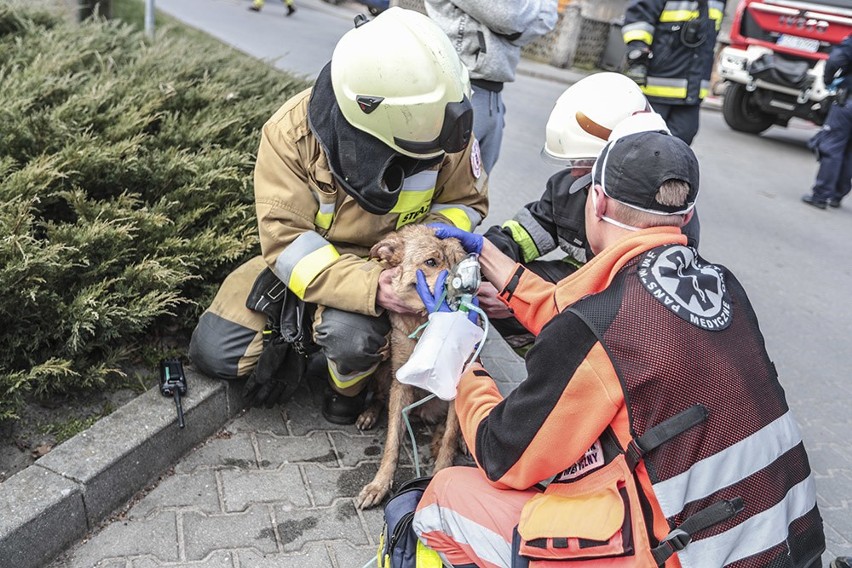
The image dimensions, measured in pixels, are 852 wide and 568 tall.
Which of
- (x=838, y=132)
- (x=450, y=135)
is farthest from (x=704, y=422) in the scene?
(x=838, y=132)

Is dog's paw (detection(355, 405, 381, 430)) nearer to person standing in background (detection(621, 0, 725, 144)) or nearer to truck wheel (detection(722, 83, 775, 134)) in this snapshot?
person standing in background (detection(621, 0, 725, 144))

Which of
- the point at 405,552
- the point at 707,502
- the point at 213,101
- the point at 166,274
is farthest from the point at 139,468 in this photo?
the point at 213,101

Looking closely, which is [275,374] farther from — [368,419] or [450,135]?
[450,135]

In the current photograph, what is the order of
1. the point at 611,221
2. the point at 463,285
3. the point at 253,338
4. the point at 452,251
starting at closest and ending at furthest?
the point at 611,221
the point at 463,285
the point at 452,251
the point at 253,338

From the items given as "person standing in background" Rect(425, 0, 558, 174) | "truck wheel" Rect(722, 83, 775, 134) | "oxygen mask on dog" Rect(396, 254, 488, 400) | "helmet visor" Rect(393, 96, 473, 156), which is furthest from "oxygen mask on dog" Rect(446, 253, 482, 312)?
"truck wheel" Rect(722, 83, 775, 134)

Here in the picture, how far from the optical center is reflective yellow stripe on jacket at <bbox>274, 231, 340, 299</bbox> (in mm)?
2912

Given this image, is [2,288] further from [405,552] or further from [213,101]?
[213,101]

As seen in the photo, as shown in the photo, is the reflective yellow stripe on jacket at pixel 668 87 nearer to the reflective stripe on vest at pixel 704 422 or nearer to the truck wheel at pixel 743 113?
the reflective stripe on vest at pixel 704 422

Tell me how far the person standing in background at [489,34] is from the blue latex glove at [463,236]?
128cm

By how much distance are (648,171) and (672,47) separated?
446 centimetres

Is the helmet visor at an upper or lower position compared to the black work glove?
upper

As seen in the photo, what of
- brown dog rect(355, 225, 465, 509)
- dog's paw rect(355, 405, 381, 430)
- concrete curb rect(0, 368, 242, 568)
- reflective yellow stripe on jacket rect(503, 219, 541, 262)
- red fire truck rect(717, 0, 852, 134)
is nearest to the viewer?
concrete curb rect(0, 368, 242, 568)

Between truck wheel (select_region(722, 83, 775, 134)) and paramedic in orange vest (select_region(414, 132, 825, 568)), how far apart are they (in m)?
11.6

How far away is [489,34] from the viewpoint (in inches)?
164
